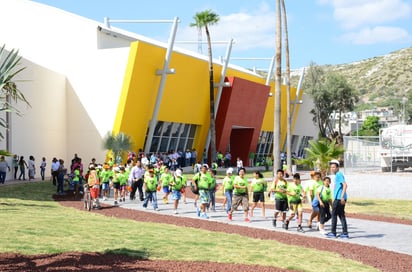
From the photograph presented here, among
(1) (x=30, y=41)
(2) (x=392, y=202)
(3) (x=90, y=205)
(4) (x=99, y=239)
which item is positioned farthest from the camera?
(1) (x=30, y=41)

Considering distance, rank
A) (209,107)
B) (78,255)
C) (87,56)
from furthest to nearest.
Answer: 1. (209,107)
2. (87,56)
3. (78,255)

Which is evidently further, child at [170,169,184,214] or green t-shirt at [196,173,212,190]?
child at [170,169,184,214]

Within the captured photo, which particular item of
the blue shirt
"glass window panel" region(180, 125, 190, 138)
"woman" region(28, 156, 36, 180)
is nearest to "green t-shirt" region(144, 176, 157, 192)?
the blue shirt

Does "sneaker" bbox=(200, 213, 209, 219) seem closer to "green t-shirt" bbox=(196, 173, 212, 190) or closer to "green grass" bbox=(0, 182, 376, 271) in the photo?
"green t-shirt" bbox=(196, 173, 212, 190)

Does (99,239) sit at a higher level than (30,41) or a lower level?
lower

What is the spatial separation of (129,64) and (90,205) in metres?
14.5

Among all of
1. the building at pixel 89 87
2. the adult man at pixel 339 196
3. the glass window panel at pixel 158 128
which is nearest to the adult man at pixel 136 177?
the adult man at pixel 339 196

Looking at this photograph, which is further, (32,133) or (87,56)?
(87,56)

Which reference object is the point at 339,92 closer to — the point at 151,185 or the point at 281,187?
the point at 151,185

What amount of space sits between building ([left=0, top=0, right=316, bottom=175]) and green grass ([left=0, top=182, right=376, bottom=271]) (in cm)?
1514

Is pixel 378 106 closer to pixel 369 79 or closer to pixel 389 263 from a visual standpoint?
pixel 369 79

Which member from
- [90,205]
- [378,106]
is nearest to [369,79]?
[378,106]

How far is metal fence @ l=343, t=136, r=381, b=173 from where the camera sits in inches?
1312

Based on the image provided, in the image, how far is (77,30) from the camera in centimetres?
3450
